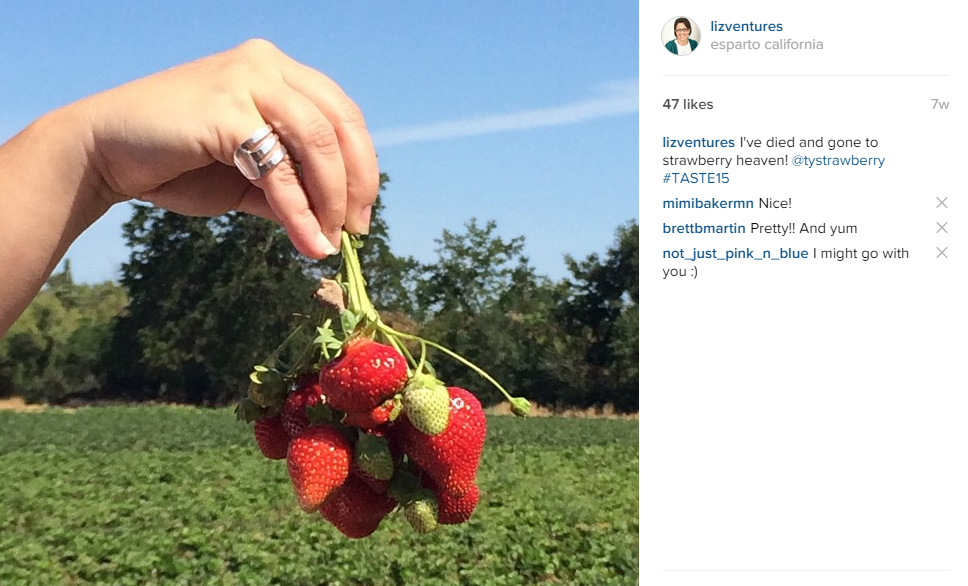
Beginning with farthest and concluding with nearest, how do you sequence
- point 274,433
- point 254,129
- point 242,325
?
point 242,325, point 274,433, point 254,129

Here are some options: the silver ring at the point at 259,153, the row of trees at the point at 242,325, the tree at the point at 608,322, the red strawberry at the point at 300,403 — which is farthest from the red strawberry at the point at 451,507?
the tree at the point at 608,322

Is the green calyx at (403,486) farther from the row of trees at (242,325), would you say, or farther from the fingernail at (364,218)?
the row of trees at (242,325)

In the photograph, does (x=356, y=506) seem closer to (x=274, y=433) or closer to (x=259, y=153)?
(x=274, y=433)
